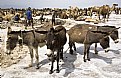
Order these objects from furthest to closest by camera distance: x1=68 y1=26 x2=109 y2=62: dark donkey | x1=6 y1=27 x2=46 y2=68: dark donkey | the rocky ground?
x1=68 y1=26 x2=109 y2=62: dark donkey
x1=6 y1=27 x2=46 y2=68: dark donkey
the rocky ground

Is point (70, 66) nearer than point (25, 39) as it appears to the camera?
No

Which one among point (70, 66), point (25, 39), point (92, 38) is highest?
point (25, 39)

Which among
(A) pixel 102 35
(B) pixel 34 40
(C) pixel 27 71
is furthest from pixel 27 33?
(A) pixel 102 35

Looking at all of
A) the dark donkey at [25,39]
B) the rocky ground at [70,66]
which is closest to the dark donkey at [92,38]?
the rocky ground at [70,66]

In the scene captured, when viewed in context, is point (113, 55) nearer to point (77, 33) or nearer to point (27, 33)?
point (77, 33)

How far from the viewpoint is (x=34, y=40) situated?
36.8 ft

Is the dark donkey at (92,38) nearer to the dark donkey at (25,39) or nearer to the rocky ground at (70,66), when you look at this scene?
the rocky ground at (70,66)

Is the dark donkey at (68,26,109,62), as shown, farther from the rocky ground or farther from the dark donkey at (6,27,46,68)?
the dark donkey at (6,27,46,68)

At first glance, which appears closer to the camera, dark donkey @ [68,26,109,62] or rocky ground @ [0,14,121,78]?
rocky ground @ [0,14,121,78]

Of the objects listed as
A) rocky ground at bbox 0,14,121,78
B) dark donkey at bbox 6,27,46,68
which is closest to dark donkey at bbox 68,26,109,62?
rocky ground at bbox 0,14,121,78

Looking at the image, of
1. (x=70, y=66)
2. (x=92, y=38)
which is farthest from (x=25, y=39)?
(x=92, y=38)

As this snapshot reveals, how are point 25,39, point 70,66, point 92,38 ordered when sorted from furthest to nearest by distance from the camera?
point 92,38, point 70,66, point 25,39

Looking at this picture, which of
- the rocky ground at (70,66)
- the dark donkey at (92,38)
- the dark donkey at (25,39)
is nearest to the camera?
the rocky ground at (70,66)

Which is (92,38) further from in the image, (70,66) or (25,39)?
(25,39)
